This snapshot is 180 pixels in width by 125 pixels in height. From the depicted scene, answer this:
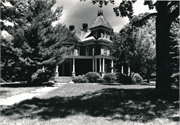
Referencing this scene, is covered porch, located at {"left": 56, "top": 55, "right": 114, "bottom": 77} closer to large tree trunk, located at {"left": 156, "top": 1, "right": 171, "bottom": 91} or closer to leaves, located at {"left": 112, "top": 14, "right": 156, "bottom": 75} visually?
leaves, located at {"left": 112, "top": 14, "right": 156, "bottom": 75}

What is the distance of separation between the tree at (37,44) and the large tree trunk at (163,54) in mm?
11621

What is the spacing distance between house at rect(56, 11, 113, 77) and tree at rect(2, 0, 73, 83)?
11.2 m

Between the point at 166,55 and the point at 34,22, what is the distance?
1326 centimetres

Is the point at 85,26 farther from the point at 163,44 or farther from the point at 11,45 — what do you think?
the point at 163,44

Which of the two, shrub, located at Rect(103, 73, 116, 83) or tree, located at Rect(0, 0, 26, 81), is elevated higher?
tree, located at Rect(0, 0, 26, 81)

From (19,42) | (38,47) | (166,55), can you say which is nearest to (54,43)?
(38,47)

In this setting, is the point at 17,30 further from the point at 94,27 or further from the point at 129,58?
the point at 94,27

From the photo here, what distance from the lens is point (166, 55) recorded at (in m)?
8.34

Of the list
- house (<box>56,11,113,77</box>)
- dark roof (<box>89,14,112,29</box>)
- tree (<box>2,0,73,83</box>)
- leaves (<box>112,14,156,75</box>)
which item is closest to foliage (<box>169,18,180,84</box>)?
leaves (<box>112,14,156,75</box>)

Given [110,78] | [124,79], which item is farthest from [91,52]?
[124,79]

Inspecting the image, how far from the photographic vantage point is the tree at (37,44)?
16.7 meters

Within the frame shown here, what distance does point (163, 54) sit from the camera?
27.4 feet

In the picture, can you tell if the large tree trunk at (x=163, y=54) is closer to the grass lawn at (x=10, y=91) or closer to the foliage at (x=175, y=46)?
the foliage at (x=175, y=46)

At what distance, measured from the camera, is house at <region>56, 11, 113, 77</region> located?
1201 inches
